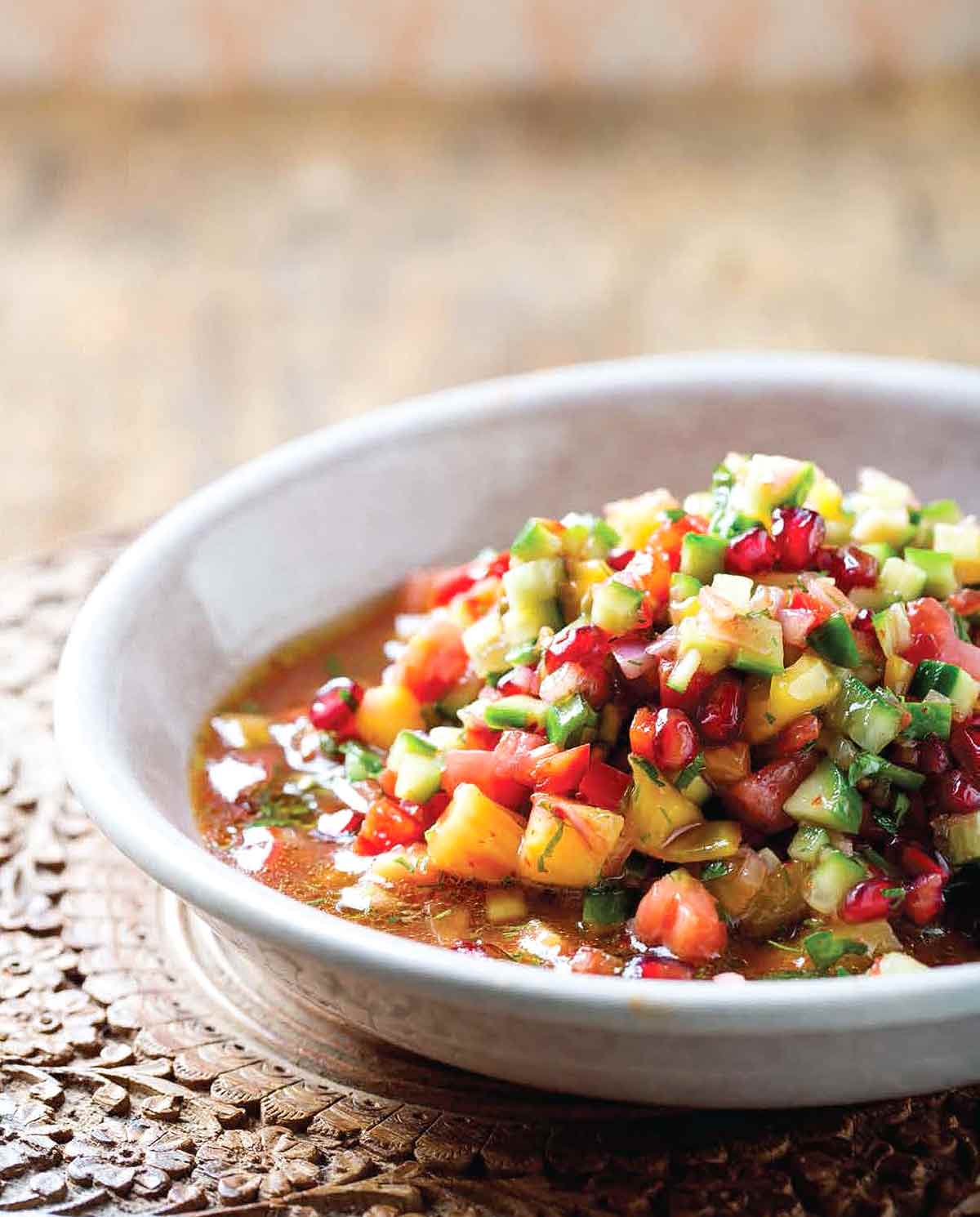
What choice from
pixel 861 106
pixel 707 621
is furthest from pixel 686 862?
pixel 861 106

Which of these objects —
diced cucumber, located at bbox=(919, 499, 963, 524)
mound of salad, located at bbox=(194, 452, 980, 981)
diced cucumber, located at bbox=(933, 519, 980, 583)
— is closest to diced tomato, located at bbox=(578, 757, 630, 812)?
mound of salad, located at bbox=(194, 452, 980, 981)

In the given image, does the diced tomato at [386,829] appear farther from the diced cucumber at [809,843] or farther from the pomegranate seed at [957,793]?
the pomegranate seed at [957,793]

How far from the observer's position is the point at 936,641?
320 centimetres

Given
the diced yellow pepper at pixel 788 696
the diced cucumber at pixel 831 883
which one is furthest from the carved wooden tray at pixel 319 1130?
the diced yellow pepper at pixel 788 696

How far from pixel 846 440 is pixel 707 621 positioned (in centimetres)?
172

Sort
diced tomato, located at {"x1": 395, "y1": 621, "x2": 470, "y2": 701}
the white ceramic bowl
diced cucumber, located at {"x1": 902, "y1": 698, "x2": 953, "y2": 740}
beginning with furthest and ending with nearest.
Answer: diced tomato, located at {"x1": 395, "y1": 621, "x2": 470, "y2": 701} < diced cucumber, located at {"x1": 902, "y1": 698, "x2": 953, "y2": 740} < the white ceramic bowl

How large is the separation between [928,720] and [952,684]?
96 millimetres

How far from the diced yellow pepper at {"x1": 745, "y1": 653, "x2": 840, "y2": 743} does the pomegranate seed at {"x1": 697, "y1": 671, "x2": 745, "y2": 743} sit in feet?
0.08

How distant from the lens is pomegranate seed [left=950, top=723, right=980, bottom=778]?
10.1 ft

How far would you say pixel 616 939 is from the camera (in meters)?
2.98

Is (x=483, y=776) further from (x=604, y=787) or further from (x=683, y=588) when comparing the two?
(x=683, y=588)

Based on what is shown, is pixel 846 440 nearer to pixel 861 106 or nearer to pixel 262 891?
pixel 262 891

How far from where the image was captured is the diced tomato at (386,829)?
3.27 metres

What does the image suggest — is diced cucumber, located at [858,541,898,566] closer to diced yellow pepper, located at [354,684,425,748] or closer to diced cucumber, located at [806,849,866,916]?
diced cucumber, located at [806,849,866,916]
